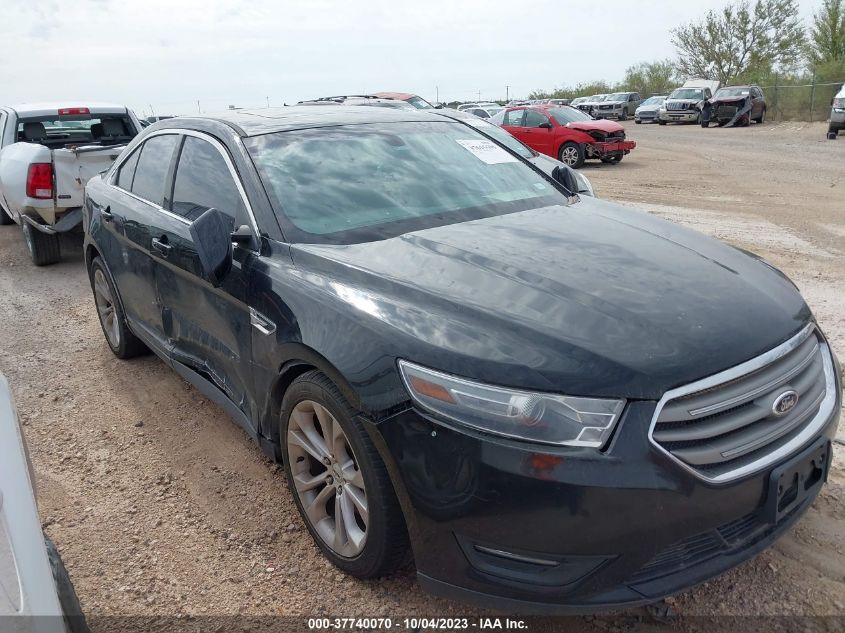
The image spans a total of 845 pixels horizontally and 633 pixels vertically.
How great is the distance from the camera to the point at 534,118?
16.5 metres

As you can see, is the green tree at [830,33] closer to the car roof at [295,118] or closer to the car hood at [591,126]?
the car hood at [591,126]

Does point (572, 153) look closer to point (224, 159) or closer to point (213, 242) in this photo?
point (224, 159)

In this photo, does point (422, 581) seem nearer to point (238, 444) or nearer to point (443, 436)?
point (443, 436)

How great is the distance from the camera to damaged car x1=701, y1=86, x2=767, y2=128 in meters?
28.9

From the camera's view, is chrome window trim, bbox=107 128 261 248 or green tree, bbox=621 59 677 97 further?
green tree, bbox=621 59 677 97

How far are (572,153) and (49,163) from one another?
40.0 ft

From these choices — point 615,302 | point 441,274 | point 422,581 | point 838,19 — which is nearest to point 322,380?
point 441,274

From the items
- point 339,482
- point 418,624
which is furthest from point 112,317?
point 418,624

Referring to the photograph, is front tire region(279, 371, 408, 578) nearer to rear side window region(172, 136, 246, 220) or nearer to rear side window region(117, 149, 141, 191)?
rear side window region(172, 136, 246, 220)

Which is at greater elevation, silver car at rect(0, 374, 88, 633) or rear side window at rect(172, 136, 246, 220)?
rear side window at rect(172, 136, 246, 220)

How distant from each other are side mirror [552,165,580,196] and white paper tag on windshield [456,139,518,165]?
1.05 ft

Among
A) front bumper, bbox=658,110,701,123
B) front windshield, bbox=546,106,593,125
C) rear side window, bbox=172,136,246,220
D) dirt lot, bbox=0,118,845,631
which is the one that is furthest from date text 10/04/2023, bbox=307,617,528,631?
front bumper, bbox=658,110,701,123

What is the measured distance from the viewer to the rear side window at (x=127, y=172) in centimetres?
434

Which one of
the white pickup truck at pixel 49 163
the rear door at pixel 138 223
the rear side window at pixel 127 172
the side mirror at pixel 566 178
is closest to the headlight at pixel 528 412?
the side mirror at pixel 566 178
